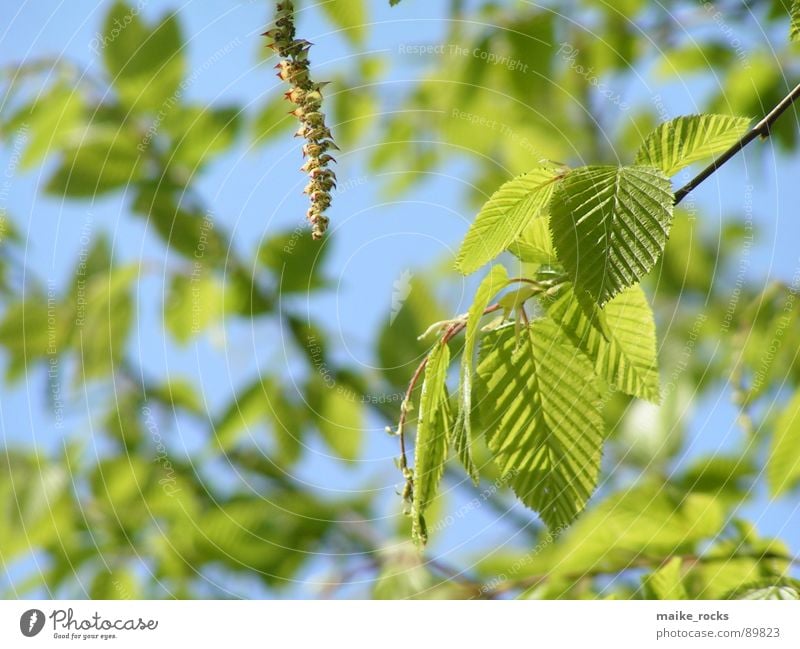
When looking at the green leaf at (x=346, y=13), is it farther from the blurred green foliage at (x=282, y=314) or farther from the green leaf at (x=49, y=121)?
the green leaf at (x=49, y=121)

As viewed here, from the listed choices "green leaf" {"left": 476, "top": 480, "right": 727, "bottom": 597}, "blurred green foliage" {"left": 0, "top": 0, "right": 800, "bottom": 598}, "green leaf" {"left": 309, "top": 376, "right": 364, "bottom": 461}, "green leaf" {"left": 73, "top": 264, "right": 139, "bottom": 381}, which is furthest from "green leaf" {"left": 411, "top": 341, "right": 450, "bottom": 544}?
"green leaf" {"left": 73, "top": 264, "right": 139, "bottom": 381}

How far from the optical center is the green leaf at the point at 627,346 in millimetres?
560

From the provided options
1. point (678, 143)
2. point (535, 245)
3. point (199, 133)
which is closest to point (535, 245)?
point (535, 245)

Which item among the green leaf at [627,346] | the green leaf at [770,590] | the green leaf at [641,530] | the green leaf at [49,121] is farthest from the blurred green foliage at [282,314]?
the green leaf at [627,346]

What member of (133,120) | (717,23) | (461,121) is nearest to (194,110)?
(133,120)

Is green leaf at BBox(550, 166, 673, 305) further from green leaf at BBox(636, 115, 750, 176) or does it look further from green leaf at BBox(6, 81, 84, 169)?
green leaf at BBox(6, 81, 84, 169)

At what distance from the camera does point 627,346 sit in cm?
57

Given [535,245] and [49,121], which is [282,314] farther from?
[535,245]

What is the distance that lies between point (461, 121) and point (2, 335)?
0.84 meters

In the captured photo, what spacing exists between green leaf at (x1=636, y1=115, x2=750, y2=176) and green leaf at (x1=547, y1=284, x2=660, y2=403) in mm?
91

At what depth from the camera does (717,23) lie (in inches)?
55.2
